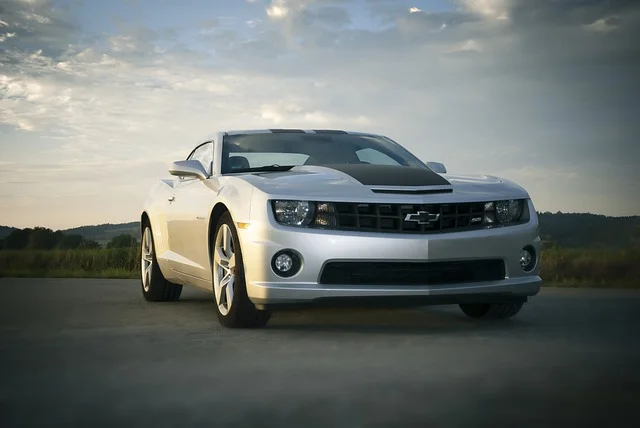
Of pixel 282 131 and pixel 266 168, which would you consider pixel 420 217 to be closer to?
pixel 266 168

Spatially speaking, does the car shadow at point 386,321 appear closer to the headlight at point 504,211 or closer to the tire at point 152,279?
the headlight at point 504,211

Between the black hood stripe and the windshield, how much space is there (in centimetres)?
64

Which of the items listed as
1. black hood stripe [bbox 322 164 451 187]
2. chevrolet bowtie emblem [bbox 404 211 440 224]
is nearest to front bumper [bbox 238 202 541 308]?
chevrolet bowtie emblem [bbox 404 211 440 224]

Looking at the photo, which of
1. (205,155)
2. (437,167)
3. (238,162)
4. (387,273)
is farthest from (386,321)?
(205,155)

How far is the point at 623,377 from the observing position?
5164 mm

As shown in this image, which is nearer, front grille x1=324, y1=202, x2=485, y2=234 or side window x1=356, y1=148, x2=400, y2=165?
front grille x1=324, y1=202, x2=485, y2=234

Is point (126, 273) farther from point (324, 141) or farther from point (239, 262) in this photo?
point (239, 262)

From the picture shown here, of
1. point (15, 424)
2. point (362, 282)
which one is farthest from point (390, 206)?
point (15, 424)

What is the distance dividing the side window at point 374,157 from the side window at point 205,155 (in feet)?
4.21

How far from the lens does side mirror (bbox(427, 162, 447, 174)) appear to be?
28.0ft

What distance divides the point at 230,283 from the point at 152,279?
2.97 meters

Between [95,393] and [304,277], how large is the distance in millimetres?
2285

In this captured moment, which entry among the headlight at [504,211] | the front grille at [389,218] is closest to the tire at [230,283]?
the front grille at [389,218]

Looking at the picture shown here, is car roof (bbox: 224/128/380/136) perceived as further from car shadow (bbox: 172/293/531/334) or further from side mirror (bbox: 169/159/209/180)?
car shadow (bbox: 172/293/531/334)
